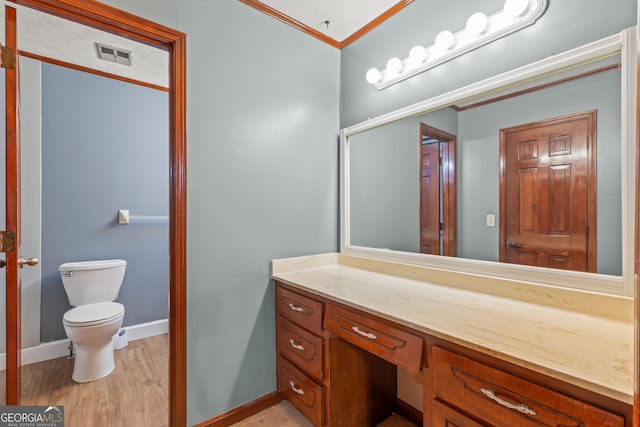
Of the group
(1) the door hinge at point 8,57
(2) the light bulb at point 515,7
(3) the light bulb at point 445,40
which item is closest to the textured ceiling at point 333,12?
(3) the light bulb at point 445,40

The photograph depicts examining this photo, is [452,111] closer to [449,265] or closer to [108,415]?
[449,265]

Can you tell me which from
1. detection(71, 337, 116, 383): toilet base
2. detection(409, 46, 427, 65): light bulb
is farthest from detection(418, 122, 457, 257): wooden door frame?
detection(71, 337, 116, 383): toilet base

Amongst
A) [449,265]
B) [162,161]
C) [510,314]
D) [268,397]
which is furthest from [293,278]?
[162,161]

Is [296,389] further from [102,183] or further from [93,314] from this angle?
[102,183]

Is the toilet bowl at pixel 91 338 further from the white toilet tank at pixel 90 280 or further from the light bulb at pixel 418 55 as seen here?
the light bulb at pixel 418 55

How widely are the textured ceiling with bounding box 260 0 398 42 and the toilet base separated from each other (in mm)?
2462

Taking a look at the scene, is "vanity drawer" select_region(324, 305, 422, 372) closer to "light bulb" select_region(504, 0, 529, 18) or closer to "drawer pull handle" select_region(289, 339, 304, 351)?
"drawer pull handle" select_region(289, 339, 304, 351)

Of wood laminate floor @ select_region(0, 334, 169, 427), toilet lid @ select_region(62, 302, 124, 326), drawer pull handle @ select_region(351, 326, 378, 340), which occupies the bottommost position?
wood laminate floor @ select_region(0, 334, 169, 427)

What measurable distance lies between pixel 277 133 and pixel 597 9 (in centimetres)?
149

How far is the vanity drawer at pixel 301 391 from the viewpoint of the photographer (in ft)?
4.69

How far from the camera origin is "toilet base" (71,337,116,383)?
195 centimetres

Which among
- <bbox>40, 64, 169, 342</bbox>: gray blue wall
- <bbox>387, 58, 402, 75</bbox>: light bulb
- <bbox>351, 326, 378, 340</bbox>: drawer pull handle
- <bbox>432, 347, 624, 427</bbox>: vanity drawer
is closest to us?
<bbox>432, 347, 624, 427</bbox>: vanity drawer

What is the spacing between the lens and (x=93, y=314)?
6.55ft

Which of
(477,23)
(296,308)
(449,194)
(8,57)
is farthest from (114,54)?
(449,194)
